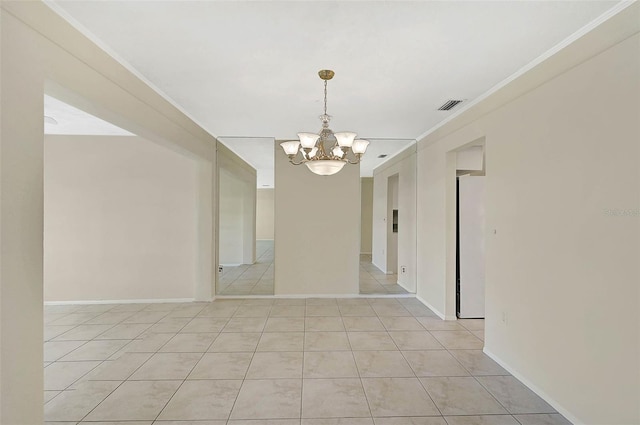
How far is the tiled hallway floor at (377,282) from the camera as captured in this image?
5621mm

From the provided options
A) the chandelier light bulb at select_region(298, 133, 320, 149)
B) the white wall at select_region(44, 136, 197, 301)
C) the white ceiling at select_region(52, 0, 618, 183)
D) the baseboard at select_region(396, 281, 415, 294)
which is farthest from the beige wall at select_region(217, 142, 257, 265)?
the chandelier light bulb at select_region(298, 133, 320, 149)

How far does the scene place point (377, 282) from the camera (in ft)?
20.6

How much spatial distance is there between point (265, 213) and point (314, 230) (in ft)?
6.02

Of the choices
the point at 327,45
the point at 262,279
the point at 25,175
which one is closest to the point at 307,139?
the point at 327,45

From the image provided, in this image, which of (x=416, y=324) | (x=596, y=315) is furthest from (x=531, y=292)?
(x=416, y=324)

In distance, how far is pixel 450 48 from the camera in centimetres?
231

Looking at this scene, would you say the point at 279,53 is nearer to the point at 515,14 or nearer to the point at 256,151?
the point at 515,14

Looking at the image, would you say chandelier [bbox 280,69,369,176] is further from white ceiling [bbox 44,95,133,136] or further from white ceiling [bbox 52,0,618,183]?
white ceiling [bbox 44,95,133,136]

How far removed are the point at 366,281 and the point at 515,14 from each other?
203 inches

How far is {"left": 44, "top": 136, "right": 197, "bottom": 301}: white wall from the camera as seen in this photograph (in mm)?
4793

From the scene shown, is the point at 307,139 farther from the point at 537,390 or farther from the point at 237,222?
the point at 237,222

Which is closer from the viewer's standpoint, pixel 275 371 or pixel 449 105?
pixel 275 371

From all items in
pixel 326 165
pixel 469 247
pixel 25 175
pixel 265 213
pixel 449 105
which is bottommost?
pixel 469 247

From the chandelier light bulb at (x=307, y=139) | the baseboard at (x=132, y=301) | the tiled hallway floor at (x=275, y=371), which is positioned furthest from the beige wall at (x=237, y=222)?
the chandelier light bulb at (x=307, y=139)
